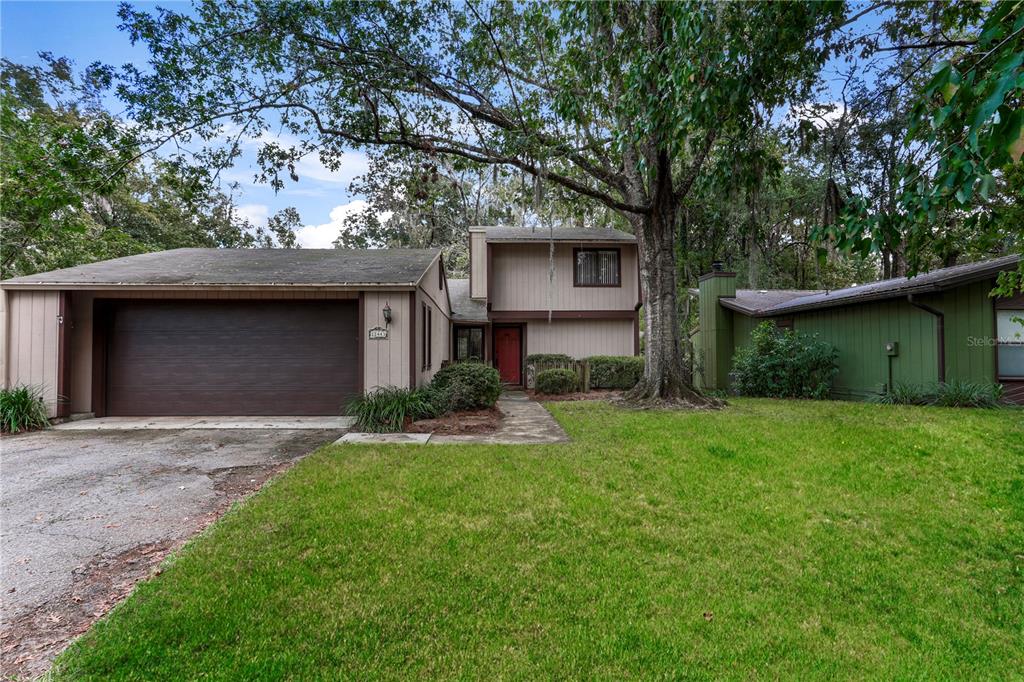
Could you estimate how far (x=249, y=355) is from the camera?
880 cm

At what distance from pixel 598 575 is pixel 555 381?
9.22 m

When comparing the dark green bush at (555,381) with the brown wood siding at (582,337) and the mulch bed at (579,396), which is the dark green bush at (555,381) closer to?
the mulch bed at (579,396)

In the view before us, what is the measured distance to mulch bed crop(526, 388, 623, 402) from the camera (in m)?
11.2

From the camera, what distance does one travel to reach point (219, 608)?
2.44m

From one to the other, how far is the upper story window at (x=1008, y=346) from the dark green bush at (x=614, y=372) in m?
7.10

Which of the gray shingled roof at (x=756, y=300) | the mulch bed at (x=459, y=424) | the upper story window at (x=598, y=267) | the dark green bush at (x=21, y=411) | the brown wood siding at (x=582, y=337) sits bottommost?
the mulch bed at (x=459, y=424)

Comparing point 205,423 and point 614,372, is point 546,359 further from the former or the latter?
point 205,423

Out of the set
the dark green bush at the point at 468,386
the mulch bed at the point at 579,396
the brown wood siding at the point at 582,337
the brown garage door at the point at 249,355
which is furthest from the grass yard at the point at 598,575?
the brown wood siding at the point at 582,337

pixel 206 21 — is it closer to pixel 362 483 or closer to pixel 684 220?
pixel 362 483

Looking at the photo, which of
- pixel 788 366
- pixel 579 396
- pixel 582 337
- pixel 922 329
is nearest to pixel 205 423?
pixel 579 396

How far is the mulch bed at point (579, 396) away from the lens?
1121 centimetres

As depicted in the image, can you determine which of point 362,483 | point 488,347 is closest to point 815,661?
point 362,483

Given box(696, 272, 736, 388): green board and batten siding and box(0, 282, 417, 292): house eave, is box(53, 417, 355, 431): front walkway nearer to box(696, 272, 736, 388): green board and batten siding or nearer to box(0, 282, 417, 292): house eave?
box(0, 282, 417, 292): house eave

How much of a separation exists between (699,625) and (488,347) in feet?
40.2
